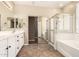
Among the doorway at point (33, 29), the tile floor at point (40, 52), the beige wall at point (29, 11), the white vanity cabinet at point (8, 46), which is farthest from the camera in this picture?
the doorway at point (33, 29)

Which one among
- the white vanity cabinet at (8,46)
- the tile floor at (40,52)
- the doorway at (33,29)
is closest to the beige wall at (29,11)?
the doorway at (33,29)

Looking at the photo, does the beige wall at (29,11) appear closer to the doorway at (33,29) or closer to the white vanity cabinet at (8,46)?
the doorway at (33,29)

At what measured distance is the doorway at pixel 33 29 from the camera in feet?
10.1

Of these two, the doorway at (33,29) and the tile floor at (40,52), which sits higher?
the doorway at (33,29)

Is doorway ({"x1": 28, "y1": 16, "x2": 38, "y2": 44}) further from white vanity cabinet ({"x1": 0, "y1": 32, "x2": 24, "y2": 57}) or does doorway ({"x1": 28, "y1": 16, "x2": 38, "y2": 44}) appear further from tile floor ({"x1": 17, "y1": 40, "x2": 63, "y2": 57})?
white vanity cabinet ({"x1": 0, "y1": 32, "x2": 24, "y2": 57})

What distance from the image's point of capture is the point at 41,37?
3039 millimetres

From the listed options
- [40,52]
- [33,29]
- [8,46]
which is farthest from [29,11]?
[8,46]

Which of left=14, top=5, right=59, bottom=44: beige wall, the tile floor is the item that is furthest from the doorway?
the tile floor

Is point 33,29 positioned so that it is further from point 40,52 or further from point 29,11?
point 40,52

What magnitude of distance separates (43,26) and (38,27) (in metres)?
0.17

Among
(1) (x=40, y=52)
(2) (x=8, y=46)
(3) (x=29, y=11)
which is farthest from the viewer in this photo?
(3) (x=29, y=11)

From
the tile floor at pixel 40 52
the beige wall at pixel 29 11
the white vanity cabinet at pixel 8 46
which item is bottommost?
the tile floor at pixel 40 52

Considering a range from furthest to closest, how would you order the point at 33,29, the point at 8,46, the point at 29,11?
the point at 33,29
the point at 29,11
the point at 8,46

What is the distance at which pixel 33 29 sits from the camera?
10.3 feet
